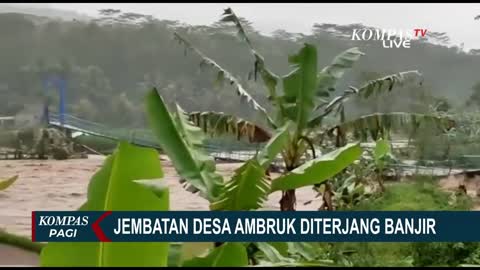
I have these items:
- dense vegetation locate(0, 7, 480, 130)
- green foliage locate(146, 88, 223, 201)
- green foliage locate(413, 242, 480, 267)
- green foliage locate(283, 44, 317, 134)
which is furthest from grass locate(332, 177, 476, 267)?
green foliage locate(146, 88, 223, 201)

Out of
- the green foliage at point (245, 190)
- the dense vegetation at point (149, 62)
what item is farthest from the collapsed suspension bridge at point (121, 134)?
the green foliage at point (245, 190)

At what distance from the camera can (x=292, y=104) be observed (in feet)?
6.73

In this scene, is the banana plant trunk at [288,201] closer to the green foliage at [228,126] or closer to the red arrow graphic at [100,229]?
the green foliage at [228,126]

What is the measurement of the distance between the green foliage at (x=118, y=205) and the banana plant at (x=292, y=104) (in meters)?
1.15

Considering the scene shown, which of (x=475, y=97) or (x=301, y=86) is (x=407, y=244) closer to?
(x=475, y=97)

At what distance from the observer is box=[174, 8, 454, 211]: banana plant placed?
2059 mm

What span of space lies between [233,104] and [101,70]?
53 cm

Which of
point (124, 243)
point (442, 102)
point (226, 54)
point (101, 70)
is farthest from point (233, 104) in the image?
point (124, 243)

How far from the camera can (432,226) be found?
1546mm

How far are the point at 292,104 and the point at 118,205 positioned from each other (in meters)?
1.21

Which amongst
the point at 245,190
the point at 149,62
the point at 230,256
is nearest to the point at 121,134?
the point at 149,62

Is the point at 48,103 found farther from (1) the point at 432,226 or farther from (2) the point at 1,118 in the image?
(1) the point at 432,226

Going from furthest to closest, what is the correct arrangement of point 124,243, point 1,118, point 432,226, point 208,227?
point 1,118 < point 432,226 < point 208,227 < point 124,243

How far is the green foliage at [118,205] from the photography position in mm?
908
